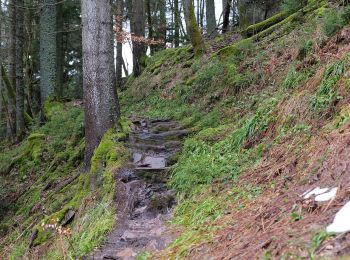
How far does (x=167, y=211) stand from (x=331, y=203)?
2.58 m

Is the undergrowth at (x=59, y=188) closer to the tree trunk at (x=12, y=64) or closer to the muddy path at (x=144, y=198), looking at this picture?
the muddy path at (x=144, y=198)

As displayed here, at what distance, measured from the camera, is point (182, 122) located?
866 centimetres

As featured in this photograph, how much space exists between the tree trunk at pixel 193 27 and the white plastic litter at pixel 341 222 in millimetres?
9604

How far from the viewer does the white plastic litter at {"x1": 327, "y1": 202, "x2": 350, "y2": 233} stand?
2.47 meters

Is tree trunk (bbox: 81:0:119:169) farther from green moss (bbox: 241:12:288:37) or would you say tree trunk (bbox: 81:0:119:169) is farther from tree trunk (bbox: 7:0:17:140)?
tree trunk (bbox: 7:0:17:140)

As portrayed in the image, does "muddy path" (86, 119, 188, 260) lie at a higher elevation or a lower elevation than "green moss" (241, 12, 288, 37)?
lower

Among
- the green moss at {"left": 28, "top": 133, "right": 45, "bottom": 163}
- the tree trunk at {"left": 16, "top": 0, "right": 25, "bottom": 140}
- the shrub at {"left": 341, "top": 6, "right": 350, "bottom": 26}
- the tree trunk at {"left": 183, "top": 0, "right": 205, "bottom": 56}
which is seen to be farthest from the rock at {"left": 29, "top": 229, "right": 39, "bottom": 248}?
the tree trunk at {"left": 16, "top": 0, "right": 25, "bottom": 140}

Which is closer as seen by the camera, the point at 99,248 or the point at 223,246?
the point at 223,246

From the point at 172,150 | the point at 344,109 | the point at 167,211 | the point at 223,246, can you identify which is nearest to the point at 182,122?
the point at 172,150

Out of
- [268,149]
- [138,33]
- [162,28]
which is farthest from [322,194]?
[162,28]

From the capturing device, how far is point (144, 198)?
5441mm

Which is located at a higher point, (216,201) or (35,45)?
(35,45)

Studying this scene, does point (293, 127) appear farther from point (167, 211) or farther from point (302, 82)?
point (167, 211)

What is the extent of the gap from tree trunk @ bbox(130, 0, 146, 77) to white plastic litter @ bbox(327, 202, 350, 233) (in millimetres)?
13580
